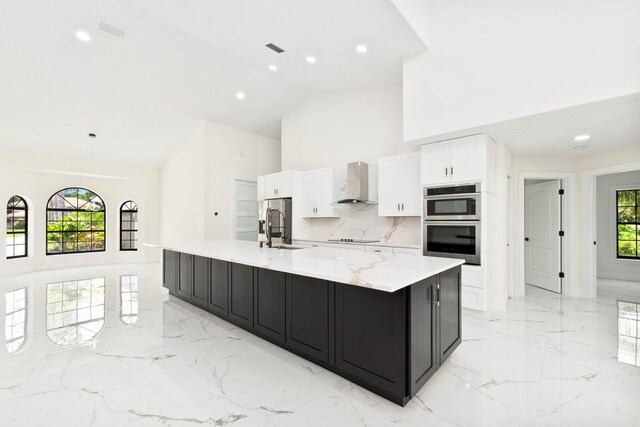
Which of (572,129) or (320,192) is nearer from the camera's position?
(572,129)

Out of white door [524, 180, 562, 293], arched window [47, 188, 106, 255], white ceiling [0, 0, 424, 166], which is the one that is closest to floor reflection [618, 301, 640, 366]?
white door [524, 180, 562, 293]

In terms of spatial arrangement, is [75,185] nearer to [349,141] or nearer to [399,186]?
[349,141]

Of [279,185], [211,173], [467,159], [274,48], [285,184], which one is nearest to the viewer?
[467,159]

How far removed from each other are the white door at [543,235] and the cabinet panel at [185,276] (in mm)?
5614

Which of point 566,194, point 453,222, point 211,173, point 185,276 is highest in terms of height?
point 211,173

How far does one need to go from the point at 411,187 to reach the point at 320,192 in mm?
1751

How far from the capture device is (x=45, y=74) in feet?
14.5

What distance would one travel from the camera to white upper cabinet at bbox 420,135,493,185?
11.9 feet

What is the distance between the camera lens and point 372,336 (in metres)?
1.93

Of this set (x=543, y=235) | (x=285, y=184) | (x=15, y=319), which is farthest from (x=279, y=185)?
(x=543, y=235)

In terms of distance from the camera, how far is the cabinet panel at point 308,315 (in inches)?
86.7

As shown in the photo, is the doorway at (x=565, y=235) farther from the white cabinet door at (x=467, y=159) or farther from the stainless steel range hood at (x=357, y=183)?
the stainless steel range hood at (x=357, y=183)

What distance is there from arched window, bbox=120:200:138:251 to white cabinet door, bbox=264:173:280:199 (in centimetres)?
442

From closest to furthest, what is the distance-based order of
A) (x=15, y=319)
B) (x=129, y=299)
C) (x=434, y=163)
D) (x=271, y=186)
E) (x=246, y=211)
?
(x=15, y=319) < (x=434, y=163) < (x=129, y=299) < (x=271, y=186) < (x=246, y=211)
